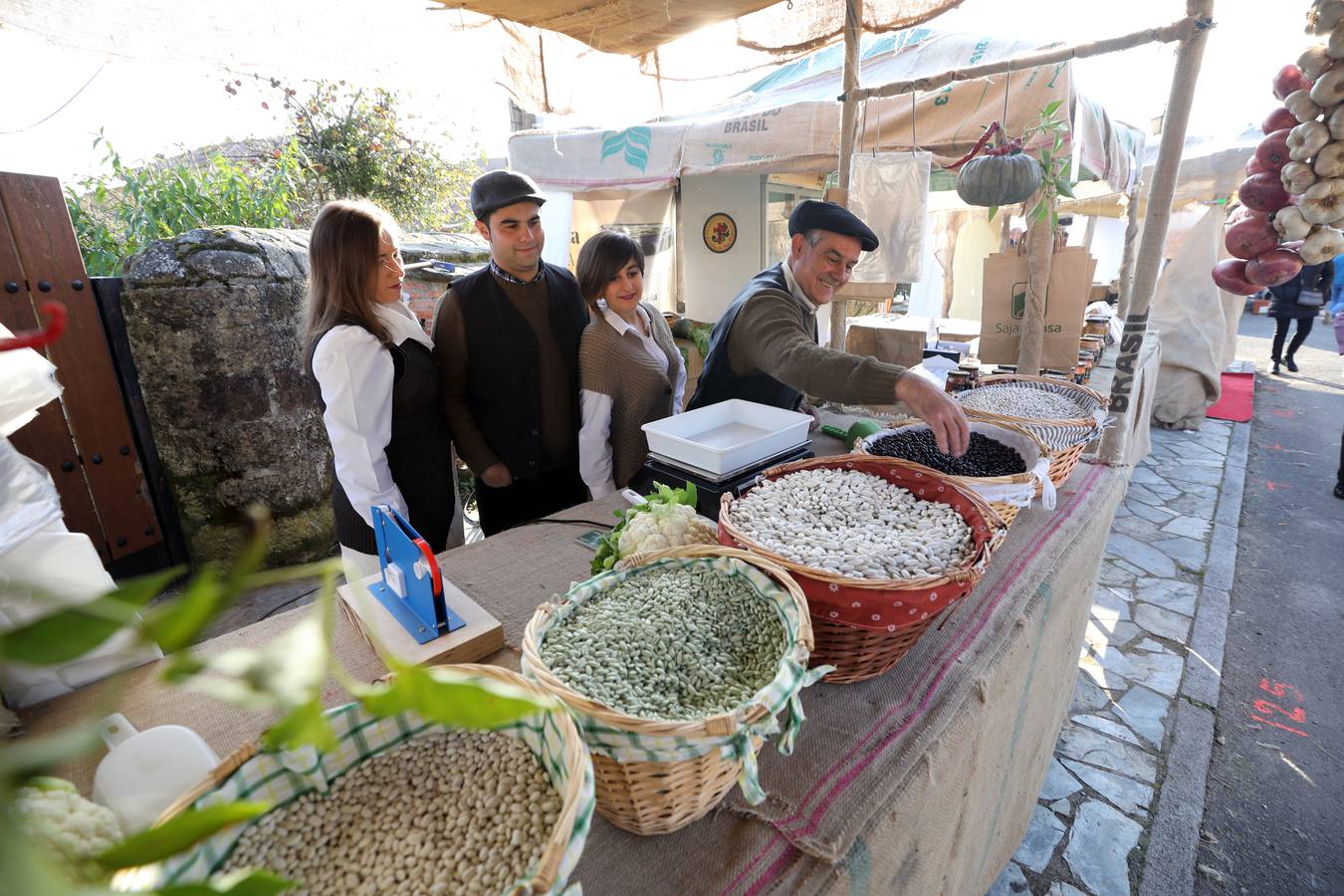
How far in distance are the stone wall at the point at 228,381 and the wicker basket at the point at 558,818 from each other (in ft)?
7.22

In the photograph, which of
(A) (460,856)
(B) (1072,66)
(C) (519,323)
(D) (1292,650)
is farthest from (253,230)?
(D) (1292,650)

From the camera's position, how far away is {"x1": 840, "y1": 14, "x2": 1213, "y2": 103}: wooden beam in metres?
2.00

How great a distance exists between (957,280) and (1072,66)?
9.18 metres

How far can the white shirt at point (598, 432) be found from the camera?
2.51m

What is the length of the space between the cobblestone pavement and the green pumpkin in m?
2.32

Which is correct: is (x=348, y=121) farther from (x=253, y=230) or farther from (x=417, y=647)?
(x=417, y=647)

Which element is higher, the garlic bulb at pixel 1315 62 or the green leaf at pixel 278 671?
the garlic bulb at pixel 1315 62

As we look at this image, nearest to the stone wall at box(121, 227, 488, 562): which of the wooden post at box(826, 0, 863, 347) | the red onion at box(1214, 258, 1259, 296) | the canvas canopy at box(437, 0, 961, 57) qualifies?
the canvas canopy at box(437, 0, 961, 57)

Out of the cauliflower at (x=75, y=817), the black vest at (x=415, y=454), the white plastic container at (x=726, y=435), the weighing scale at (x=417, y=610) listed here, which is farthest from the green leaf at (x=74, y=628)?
the black vest at (x=415, y=454)

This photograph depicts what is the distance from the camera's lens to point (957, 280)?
38.6ft

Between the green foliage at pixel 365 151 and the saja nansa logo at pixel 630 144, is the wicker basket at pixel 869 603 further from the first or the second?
the green foliage at pixel 365 151

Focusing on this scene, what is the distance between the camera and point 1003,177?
3033 mm

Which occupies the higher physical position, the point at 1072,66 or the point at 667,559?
the point at 1072,66

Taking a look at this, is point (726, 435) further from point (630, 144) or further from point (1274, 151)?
point (630, 144)
